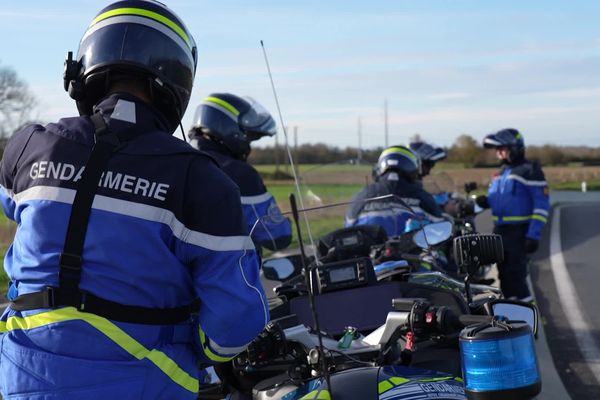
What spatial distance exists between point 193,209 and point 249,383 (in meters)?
1.25

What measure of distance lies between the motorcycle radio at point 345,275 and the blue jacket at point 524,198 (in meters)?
6.46

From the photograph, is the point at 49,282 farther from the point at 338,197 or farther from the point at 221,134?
the point at 338,197

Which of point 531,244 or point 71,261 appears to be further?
point 531,244

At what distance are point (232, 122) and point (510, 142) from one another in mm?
4785

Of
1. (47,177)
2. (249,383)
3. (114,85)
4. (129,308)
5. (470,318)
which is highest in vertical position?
(114,85)

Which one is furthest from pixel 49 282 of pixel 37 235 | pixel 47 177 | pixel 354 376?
pixel 354 376

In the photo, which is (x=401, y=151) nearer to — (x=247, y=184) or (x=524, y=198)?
(x=524, y=198)

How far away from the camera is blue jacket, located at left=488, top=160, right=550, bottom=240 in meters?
9.97

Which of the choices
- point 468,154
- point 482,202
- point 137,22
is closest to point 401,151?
point 482,202

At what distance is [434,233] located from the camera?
15.9ft

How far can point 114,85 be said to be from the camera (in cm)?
271

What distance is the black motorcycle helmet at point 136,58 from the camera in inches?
106

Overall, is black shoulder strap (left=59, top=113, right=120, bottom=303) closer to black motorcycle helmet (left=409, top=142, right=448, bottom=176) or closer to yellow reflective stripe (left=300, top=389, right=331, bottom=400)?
yellow reflective stripe (left=300, top=389, right=331, bottom=400)

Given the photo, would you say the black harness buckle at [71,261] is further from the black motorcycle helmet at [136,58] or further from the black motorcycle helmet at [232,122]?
the black motorcycle helmet at [232,122]
